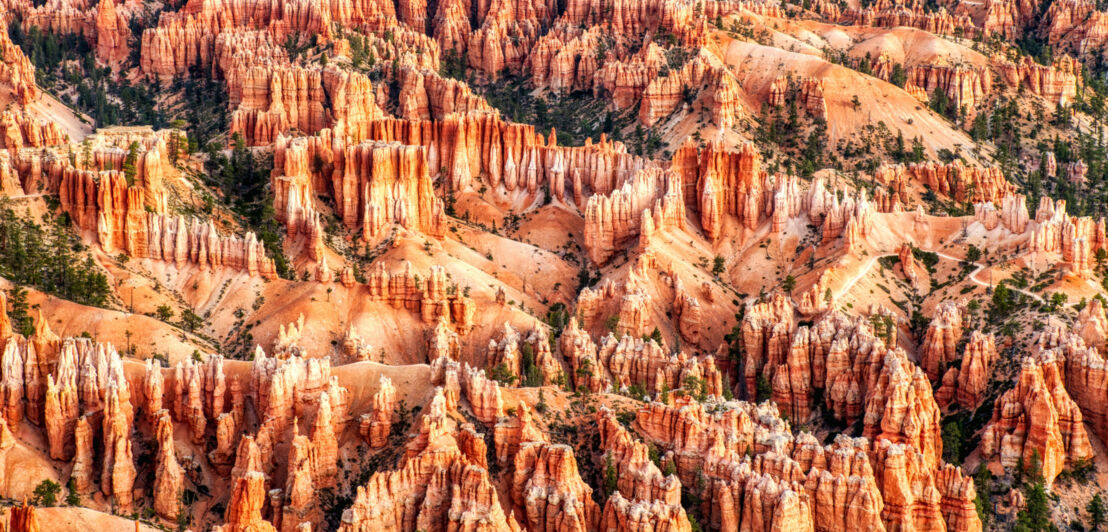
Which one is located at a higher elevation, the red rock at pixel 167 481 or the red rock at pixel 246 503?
the red rock at pixel 246 503

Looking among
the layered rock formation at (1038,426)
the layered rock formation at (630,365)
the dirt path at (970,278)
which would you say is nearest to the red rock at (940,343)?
the dirt path at (970,278)

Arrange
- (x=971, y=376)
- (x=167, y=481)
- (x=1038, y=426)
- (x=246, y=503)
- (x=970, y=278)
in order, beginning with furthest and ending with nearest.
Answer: (x=970, y=278) < (x=971, y=376) < (x=1038, y=426) < (x=167, y=481) < (x=246, y=503)

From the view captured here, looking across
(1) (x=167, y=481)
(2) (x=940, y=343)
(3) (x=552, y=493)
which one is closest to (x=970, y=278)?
(2) (x=940, y=343)

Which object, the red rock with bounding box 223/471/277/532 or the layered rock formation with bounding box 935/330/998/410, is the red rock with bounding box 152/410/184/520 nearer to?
the red rock with bounding box 223/471/277/532

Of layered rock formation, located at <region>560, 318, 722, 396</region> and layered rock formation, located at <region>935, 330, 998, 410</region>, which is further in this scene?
layered rock formation, located at <region>560, 318, 722, 396</region>

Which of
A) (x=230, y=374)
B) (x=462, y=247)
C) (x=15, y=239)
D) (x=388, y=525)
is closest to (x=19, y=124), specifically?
(x=15, y=239)

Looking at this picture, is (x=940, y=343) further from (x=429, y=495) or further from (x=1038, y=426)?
(x=429, y=495)

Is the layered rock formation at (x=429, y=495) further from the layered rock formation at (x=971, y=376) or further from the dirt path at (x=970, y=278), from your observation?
the dirt path at (x=970, y=278)

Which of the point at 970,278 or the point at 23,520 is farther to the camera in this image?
the point at 970,278

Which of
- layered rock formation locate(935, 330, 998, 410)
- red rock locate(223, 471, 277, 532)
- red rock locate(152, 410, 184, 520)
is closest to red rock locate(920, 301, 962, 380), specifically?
layered rock formation locate(935, 330, 998, 410)

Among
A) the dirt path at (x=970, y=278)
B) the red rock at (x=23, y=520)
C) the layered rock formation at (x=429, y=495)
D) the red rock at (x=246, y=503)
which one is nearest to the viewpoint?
the red rock at (x=23, y=520)

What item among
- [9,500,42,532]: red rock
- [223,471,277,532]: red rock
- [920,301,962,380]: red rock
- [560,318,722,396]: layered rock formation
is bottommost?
[560,318,722,396]: layered rock formation
